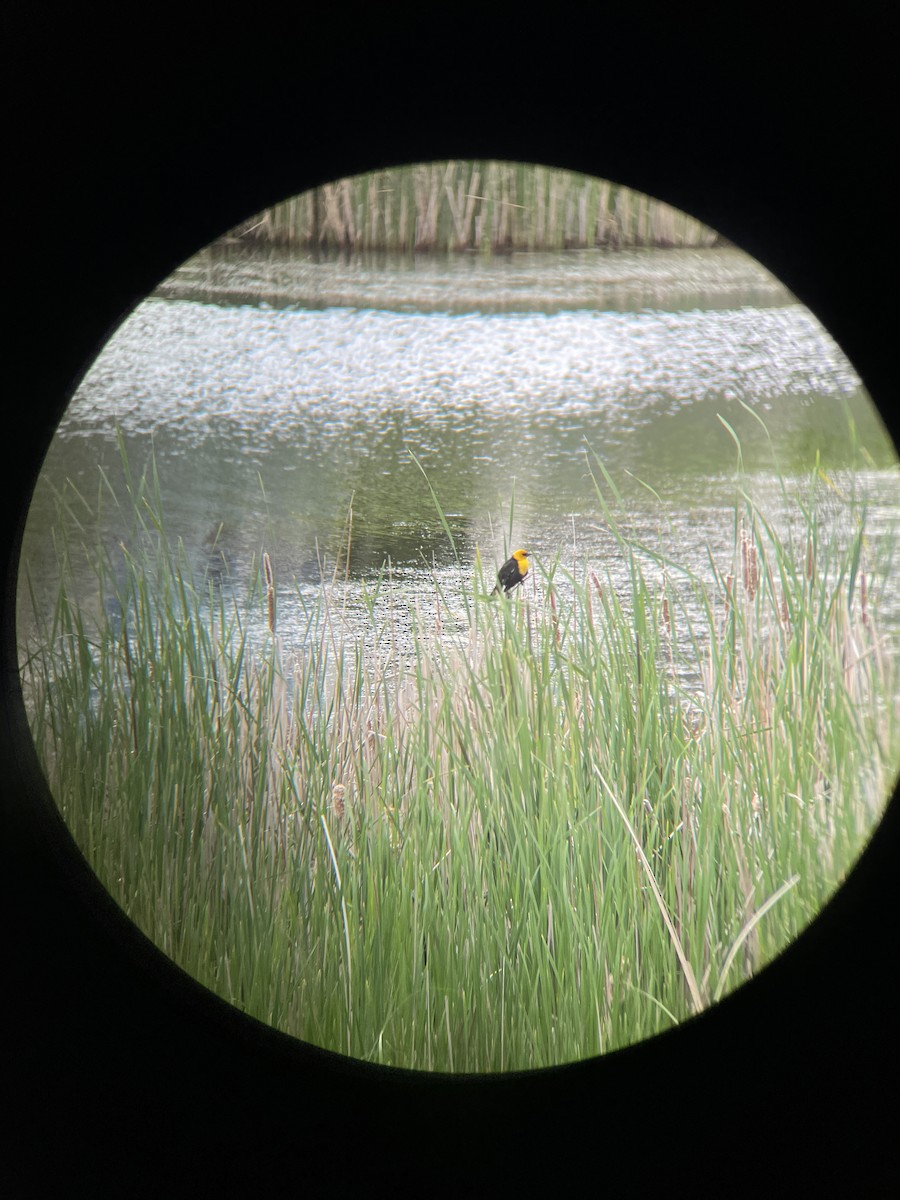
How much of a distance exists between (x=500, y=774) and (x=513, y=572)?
0.28 meters

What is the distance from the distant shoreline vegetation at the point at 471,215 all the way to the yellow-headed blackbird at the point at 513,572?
423mm

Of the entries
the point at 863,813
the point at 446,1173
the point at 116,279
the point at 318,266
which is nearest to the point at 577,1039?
the point at 446,1173

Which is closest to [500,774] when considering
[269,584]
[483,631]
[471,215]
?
[483,631]

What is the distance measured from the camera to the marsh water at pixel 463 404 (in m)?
1.15

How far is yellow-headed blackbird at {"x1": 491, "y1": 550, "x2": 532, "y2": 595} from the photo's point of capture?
3.78ft

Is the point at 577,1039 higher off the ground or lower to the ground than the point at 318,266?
lower

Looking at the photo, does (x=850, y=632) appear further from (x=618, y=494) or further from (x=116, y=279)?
(x=116, y=279)

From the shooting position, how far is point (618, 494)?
1159 mm

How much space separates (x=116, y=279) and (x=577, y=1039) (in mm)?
1246

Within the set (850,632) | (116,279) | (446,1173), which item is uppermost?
(116,279)

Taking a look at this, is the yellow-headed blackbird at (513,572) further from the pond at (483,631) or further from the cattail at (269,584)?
the cattail at (269,584)

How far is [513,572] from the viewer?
116 cm

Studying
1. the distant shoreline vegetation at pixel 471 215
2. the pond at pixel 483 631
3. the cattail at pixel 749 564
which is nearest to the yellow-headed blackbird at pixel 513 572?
the pond at pixel 483 631

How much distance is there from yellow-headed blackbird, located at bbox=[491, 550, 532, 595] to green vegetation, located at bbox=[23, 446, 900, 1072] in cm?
2
